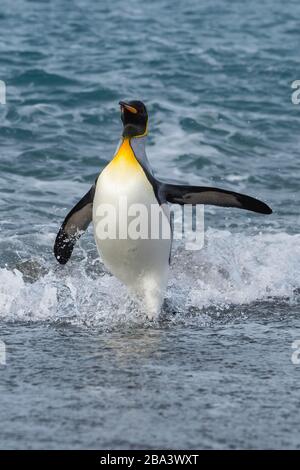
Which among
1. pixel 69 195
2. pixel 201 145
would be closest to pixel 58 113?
pixel 201 145

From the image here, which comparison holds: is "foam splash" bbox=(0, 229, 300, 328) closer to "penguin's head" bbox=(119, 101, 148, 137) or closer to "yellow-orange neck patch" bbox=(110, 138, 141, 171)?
"yellow-orange neck patch" bbox=(110, 138, 141, 171)

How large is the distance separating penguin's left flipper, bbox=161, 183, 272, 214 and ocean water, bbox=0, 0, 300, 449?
0.60 m

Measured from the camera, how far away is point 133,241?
5660 mm

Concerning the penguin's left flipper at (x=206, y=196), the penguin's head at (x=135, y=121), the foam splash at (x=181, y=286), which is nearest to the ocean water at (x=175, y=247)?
the foam splash at (x=181, y=286)

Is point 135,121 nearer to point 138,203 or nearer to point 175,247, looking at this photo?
point 138,203

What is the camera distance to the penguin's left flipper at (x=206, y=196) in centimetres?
575

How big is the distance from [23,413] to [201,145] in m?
7.77

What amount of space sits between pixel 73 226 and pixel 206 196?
85 centimetres

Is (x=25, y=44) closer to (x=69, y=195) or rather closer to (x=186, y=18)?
(x=186, y=18)
